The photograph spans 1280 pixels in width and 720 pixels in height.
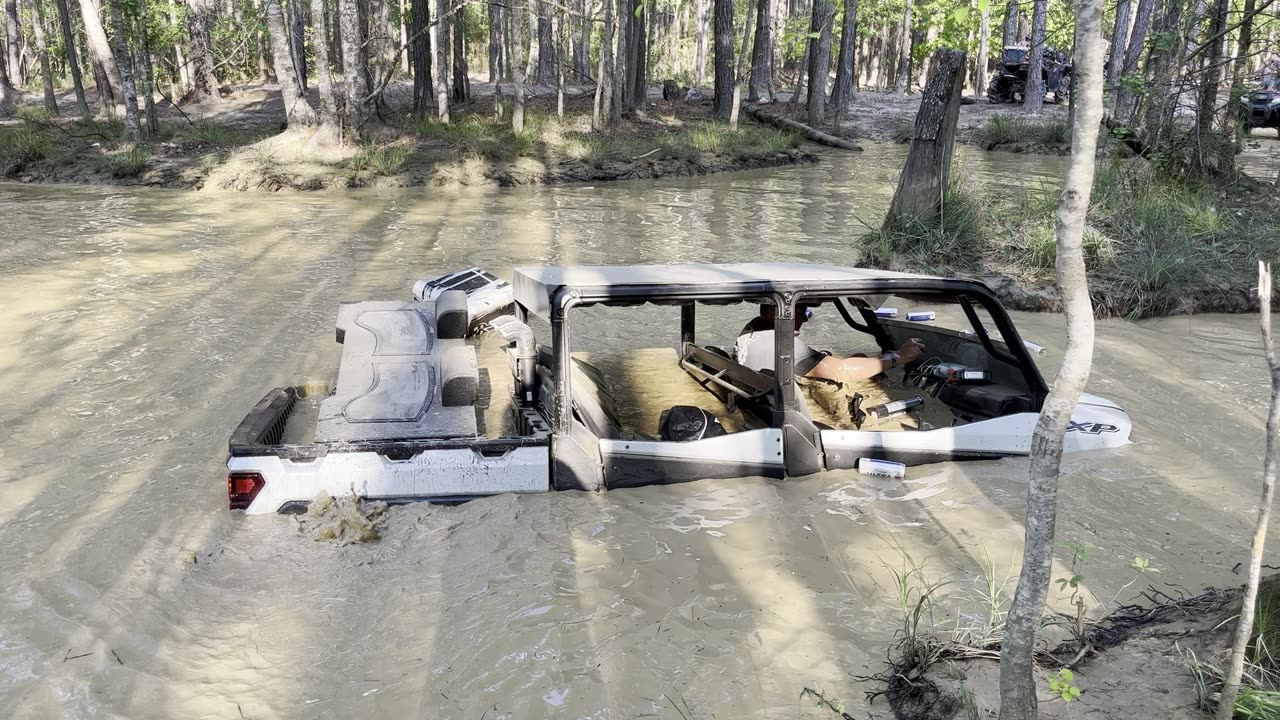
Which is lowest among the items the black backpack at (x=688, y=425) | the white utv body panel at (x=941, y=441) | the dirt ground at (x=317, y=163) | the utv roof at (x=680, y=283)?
the white utv body panel at (x=941, y=441)

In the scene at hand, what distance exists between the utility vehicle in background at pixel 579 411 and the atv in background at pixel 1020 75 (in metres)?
28.3

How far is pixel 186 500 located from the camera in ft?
16.8

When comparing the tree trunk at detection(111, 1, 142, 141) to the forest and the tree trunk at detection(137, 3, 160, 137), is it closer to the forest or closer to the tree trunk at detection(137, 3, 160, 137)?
the forest

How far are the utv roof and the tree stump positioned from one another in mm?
6075

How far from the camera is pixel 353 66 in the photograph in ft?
63.2

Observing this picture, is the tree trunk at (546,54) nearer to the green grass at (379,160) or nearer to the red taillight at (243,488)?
the green grass at (379,160)

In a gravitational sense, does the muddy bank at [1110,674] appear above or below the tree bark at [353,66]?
below

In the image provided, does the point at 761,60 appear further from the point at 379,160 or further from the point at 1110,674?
the point at 1110,674

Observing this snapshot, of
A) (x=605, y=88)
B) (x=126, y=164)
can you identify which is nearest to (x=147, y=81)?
(x=126, y=164)

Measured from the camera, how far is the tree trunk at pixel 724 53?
26281 mm

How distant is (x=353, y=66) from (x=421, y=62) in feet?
15.0

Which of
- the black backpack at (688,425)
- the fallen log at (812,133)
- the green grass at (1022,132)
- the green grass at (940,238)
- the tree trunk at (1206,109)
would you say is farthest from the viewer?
the fallen log at (812,133)

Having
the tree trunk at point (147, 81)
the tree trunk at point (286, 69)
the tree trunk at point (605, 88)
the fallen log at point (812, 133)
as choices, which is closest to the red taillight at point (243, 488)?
the tree trunk at point (286, 69)

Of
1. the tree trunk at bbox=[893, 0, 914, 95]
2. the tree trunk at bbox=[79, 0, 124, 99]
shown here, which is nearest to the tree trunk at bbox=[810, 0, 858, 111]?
the tree trunk at bbox=[893, 0, 914, 95]
